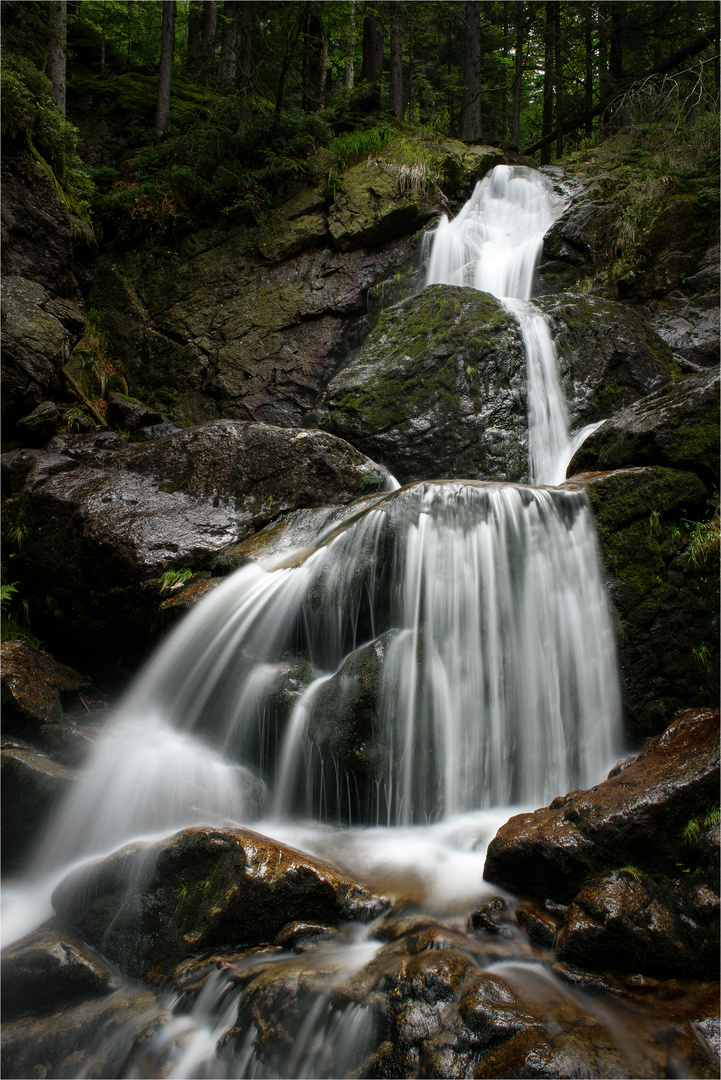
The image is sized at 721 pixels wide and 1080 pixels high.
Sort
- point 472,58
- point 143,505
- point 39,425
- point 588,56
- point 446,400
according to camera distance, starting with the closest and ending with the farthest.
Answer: point 143,505, point 39,425, point 446,400, point 472,58, point 588,56

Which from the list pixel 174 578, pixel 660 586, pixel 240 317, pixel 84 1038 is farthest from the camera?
pixel 240 317

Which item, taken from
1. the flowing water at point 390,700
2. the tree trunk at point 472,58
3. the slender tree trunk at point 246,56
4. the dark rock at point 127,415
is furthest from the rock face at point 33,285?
the tree trunk at point 472,58

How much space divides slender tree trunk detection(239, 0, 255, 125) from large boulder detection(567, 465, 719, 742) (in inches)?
450

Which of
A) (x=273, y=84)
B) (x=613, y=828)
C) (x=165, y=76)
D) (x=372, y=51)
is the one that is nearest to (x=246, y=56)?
(x=165, y=76)

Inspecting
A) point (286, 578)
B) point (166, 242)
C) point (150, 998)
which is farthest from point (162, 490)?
point (166, 242)

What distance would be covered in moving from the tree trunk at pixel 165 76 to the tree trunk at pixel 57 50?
2.66 m

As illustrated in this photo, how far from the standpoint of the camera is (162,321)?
10773mm

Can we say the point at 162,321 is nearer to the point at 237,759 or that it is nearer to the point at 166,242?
the point at 166,242

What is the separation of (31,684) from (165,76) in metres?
15.1

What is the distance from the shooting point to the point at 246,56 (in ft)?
38.0

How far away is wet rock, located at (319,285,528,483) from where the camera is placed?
25.0 feet

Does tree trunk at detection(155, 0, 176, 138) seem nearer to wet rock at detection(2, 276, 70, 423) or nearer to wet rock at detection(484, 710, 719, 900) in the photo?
wet rock at detection(2, 276, 70, 423)

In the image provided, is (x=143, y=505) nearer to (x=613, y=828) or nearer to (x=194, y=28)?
(x=613, y=828)

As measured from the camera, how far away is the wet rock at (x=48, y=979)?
9.73 feet
